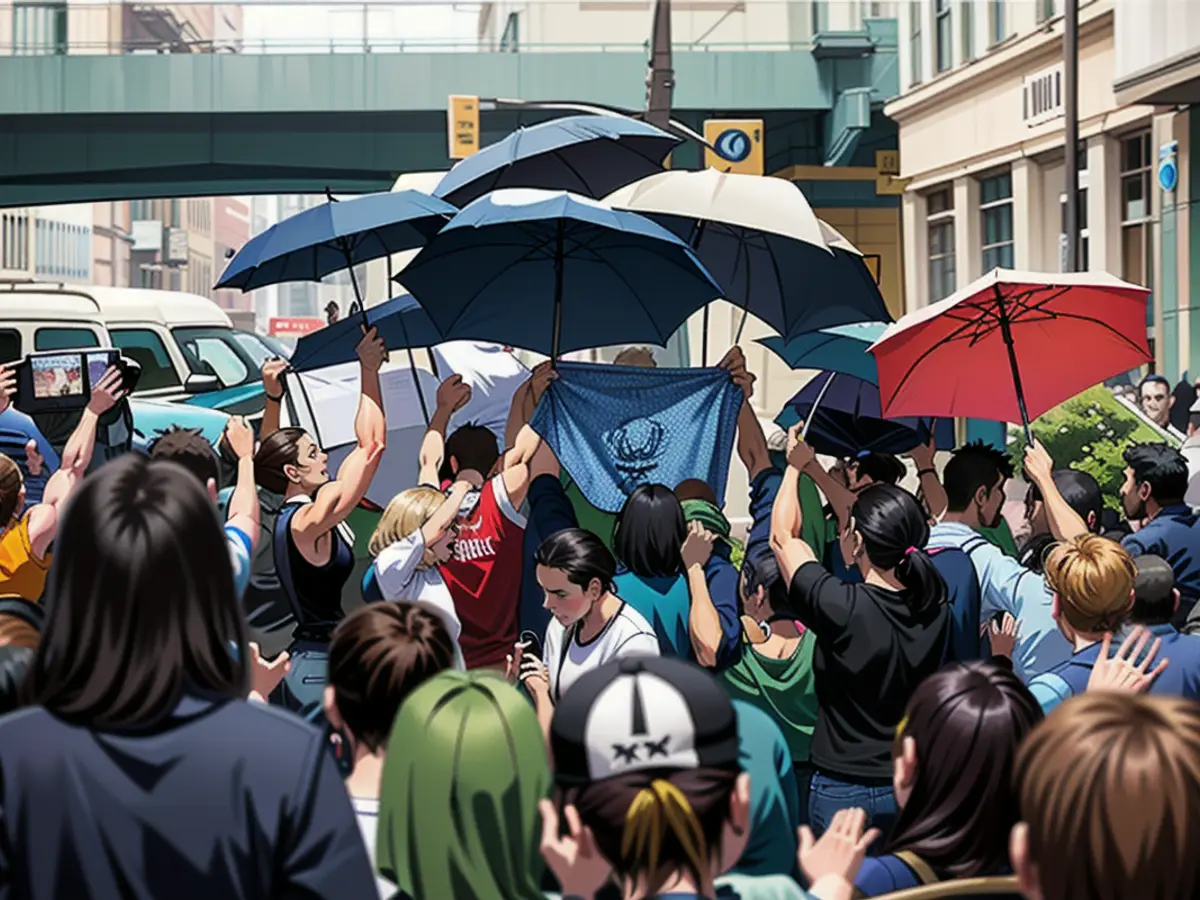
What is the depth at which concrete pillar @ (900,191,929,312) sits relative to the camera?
34.2m

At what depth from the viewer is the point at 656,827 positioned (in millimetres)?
2605

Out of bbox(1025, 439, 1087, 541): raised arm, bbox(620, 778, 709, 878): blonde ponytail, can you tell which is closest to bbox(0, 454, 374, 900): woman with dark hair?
bbox(620, 778, 709, 878): blonde ponytail

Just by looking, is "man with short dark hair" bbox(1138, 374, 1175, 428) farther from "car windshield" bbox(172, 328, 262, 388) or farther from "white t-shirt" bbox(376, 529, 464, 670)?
"white t-shirt" bbox(376, 529, 464, 670)

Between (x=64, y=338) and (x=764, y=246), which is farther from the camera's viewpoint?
(x=64, y=338)

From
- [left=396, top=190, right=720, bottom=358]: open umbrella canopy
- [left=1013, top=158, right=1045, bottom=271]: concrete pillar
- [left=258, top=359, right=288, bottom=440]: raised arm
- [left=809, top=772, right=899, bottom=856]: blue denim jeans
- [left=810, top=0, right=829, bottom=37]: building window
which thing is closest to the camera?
[left=809, top=772, right=899, bottom=856]: blue denim jeans

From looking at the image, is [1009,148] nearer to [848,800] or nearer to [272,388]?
[272,388]

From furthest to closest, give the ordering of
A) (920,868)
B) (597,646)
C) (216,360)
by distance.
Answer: (216,360) → (597,646) → (920,868)

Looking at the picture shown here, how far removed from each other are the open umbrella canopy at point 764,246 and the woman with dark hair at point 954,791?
4.96m

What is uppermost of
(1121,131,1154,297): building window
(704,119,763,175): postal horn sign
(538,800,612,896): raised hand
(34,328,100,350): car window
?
(704,119,763,175): postal horn sign

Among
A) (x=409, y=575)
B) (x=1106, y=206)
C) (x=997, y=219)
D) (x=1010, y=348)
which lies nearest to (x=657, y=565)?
(x=409, y=575)

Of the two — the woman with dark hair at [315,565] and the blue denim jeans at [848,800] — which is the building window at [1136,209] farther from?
the blue denim jeans at [848,800]

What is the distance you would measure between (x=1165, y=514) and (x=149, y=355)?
13448 millimetres

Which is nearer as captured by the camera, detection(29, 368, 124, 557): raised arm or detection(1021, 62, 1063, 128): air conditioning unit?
detection(29, 368, 124, 557): raised arm

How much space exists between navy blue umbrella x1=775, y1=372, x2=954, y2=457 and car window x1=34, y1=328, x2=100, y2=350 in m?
10.6
